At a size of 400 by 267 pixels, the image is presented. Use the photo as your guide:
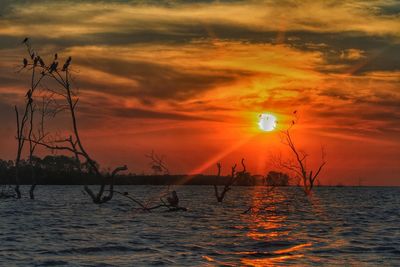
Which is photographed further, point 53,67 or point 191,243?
point 53,67

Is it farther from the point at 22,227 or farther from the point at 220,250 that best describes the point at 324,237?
the point at 22,227

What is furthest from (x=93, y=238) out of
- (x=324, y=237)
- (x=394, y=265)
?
(x=394, y=265)

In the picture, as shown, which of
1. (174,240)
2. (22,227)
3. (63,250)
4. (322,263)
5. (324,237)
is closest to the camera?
(322,263)

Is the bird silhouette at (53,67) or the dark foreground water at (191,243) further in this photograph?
the bird silhouette at (53,67)

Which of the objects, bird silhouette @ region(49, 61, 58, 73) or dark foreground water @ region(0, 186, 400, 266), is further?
bird silhouette @ region(49, 61, 58, 73)

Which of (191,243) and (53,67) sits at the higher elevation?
(53,67)

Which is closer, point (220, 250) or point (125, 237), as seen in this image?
point (220, 250)

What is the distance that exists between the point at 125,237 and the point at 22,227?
9242mm

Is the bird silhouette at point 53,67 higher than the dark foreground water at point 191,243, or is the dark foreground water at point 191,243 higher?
the bird silhouette at point 53,67

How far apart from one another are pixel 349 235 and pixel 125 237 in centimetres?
1280

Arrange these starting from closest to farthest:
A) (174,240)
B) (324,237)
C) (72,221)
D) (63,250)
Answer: (63,250) → (174,240) → (324,237) → (72,221)

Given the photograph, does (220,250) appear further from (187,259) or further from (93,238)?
(93,238)

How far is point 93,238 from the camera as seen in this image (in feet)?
105

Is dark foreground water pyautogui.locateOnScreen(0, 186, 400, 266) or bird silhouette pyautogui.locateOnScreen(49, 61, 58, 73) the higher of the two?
bird silhouette pyautogui.locateOnScreen(49, 61, 58, 73)
